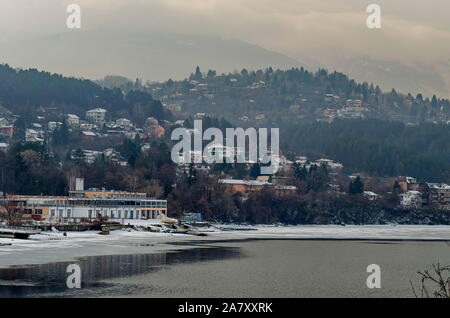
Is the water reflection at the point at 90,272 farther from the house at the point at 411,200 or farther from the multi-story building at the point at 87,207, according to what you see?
the house at the point at 411,200

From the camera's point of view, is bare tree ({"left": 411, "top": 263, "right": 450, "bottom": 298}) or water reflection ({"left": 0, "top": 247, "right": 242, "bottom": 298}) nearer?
bare tree ({"left": 411, "top": 263, "right": 450, "bottom": 298})

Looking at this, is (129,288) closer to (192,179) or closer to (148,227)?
(148,227)

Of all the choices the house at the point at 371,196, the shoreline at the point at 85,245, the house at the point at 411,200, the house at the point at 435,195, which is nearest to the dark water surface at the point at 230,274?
the shoreline at the point at 85,245

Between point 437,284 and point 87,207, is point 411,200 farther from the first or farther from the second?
point 437,284

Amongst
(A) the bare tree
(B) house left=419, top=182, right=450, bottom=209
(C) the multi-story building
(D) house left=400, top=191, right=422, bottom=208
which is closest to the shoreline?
(C) the multi-story building

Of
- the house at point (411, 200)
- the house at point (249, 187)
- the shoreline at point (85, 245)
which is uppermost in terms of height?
the house at point (249, 187)

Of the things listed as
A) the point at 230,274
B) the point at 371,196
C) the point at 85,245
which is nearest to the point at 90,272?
the point at 230,274

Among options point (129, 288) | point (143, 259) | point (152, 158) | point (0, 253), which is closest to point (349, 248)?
point (143, 259)

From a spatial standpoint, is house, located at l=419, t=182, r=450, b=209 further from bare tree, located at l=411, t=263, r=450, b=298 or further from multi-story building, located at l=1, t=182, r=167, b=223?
bare tree, located at l=411, t=263, r=450, b=298
